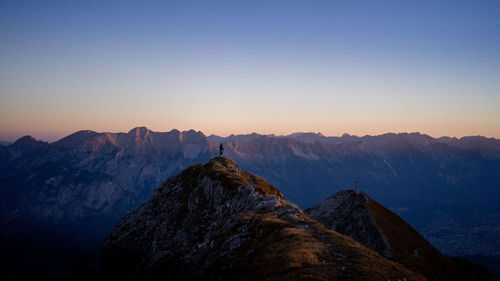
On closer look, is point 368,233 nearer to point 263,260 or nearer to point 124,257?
point 263,260

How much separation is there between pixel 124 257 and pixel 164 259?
39.4m

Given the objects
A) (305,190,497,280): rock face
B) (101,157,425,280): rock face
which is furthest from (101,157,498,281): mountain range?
(305,190,497,280): rock face

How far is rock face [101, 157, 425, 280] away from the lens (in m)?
28.0

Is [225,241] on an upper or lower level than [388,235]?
upper

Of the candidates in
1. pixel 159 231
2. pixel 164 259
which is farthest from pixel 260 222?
pixel 159 231

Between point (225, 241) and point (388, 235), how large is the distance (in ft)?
164

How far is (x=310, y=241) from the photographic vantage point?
34.2m

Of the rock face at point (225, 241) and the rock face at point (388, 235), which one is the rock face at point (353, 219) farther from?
the rock face at point (225, 241)

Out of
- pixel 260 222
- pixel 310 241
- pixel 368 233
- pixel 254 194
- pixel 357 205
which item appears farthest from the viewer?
pixel 357 205

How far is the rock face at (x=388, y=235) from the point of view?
6335cm

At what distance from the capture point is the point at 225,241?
4684cm

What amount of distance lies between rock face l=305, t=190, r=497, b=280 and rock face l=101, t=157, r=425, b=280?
27077 mm

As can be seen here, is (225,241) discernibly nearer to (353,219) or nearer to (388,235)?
(388,235)

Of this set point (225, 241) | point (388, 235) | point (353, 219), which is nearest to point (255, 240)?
point (225, 241)
